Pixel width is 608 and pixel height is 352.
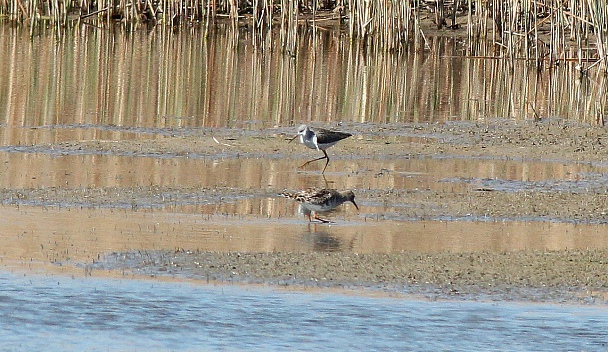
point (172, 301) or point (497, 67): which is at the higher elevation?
point (497, 67)

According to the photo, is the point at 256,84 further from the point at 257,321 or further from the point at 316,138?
the point at 257,321

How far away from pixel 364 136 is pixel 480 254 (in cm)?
640

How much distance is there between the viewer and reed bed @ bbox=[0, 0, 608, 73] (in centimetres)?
2340

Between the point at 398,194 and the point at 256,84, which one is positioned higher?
the point at 256,84

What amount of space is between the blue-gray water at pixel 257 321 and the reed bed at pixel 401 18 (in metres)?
13.5

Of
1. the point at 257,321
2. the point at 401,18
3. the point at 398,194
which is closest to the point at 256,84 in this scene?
the point at 401,18

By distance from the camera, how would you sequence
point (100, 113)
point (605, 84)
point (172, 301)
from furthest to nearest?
point (605, 84), point (100, 113), point (172, 301)

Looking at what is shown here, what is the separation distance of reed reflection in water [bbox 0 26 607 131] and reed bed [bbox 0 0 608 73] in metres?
0.45

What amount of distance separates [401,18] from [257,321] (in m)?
20.8

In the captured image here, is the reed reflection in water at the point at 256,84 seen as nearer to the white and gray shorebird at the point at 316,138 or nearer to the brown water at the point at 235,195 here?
the brown water at the point at 235,195

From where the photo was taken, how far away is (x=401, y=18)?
1072 inches

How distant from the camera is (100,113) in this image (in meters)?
16.6

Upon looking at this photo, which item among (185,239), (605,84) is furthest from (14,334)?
(605,84)

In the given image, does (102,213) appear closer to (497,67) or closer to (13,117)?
(13,117)
